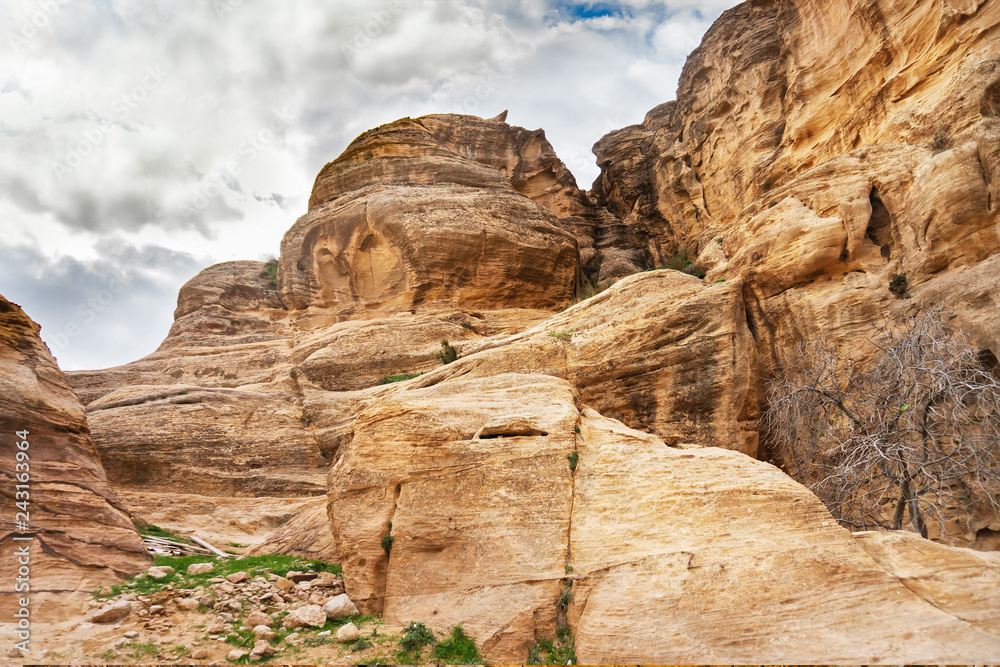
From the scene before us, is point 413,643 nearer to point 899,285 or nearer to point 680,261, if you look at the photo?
point 899,285

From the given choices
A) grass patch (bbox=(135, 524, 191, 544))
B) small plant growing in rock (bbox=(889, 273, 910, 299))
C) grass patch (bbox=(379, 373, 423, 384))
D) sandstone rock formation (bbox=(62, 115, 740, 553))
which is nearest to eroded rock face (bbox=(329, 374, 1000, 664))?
sandstone rock formation (bbox=(62, 115, 740, 553))

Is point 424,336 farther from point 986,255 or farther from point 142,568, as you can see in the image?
point 986,255

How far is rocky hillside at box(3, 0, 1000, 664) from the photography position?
316 inches

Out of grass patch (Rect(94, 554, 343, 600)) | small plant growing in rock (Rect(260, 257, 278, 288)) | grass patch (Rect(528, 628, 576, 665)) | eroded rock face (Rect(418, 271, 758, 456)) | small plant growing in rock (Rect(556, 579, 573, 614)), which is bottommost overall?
grass patch (Rect(528, 628, 576, 665))

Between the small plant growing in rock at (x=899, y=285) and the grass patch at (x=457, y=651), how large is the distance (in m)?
12.9

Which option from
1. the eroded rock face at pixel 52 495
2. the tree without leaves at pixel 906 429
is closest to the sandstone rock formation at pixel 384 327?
the tree without leaves at pixel 906 429

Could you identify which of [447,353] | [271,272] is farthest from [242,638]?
[271,272]

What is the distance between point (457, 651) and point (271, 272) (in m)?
28.4

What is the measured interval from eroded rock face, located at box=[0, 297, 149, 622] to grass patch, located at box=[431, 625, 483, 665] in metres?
6.05

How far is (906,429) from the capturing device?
1049 centimetres

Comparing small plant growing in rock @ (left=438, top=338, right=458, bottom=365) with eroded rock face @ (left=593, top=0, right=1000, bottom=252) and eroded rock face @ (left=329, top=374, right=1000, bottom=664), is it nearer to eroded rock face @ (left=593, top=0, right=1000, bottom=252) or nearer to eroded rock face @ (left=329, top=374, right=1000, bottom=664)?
eroded rock face @ (left=329, top=374, right=1000, bottom=664)

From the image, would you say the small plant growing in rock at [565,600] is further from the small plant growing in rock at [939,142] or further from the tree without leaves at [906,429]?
the small plant growing in rock at [939,142]

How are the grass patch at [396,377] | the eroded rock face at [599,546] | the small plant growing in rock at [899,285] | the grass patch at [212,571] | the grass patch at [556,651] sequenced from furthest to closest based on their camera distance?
the grass patch at [396,377] < the small plant growing in rock at [899,285] < the grass patch at [212,571] < the grass patch at [556,651] < the eroded rock face at [599,546]

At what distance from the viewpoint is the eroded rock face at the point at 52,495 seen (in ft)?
31.2
